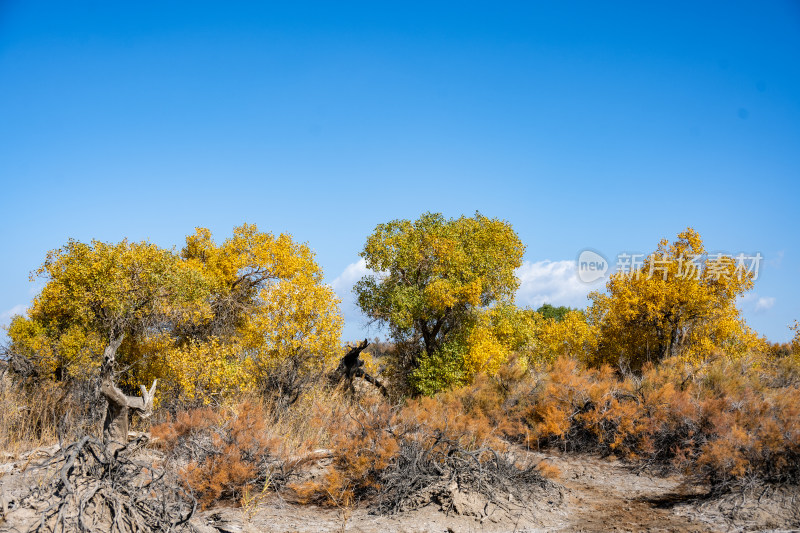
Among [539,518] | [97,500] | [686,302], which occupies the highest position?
[686,302]

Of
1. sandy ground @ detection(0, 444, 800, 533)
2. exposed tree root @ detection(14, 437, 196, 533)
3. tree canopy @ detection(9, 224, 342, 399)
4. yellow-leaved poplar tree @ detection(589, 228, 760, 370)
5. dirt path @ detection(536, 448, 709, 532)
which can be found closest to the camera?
exposed tree root @ detection(14, 437, 196, 533)

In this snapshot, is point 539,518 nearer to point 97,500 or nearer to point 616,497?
point 616,497

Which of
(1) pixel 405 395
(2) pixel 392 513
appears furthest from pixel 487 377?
(2) pixel 392 513

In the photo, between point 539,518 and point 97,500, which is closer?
point 97,500

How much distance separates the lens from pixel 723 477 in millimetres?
7812

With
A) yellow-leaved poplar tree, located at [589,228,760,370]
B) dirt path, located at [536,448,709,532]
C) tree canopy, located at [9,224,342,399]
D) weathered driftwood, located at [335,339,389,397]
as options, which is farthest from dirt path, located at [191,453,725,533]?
weathered driftwood, located at [335,339,389,397]

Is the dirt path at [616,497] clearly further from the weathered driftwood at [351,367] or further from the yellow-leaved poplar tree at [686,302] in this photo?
the weathered driftwood at [351,367]

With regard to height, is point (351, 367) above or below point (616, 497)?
above

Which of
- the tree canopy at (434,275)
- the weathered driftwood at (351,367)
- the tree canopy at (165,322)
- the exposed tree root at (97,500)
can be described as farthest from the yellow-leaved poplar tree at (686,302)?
the exposed tree root at (97,500)

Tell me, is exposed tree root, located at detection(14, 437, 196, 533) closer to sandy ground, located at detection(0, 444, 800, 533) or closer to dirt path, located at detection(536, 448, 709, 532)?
sandy ground, located at detection(0, 444, 800, 533)

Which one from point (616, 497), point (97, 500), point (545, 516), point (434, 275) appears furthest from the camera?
point (434, 275)

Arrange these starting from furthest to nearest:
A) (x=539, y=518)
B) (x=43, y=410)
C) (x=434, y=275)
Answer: (x=434, y=275) → (x=43, y=410) → (x=539, y=518)

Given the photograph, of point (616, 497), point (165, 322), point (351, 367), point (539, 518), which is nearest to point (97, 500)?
point (539, 518)

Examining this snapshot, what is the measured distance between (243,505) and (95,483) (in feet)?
8.70
